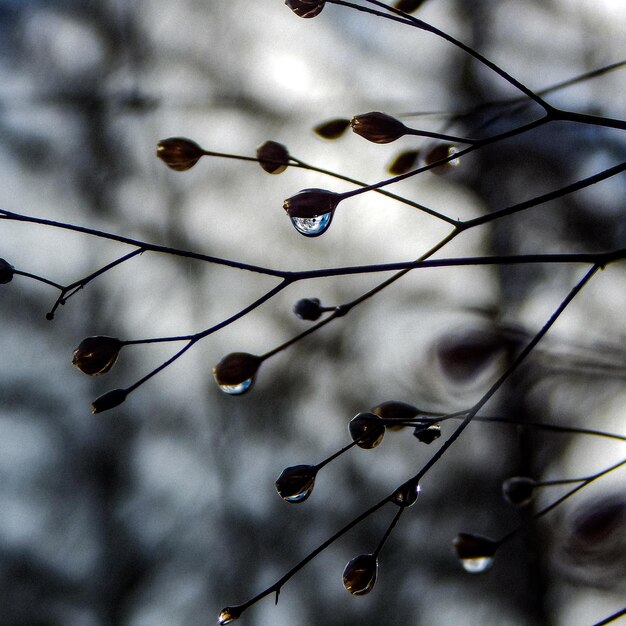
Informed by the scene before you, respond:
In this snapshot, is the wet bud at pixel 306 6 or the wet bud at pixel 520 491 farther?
the wet bud at pixel 520 491

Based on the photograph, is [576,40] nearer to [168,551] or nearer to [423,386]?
[423,386]

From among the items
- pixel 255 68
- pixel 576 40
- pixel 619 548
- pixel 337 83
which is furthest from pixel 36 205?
pixel 619 548

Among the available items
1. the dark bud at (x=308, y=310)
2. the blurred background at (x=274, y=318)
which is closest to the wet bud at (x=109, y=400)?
the dark bud at (x=308, y=310)

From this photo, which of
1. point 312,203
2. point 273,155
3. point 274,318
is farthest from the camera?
point 274,318

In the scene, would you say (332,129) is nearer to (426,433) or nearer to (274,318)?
(426,433)

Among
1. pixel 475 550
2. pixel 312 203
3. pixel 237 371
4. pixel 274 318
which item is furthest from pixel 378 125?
pixel 274 318

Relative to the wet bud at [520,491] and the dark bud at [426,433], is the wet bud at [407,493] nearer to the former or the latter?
the dark bud at [426,433]

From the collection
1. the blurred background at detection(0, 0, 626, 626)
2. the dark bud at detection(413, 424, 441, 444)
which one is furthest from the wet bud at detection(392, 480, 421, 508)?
the blurred background at detection(0, 0, 626, 626)
